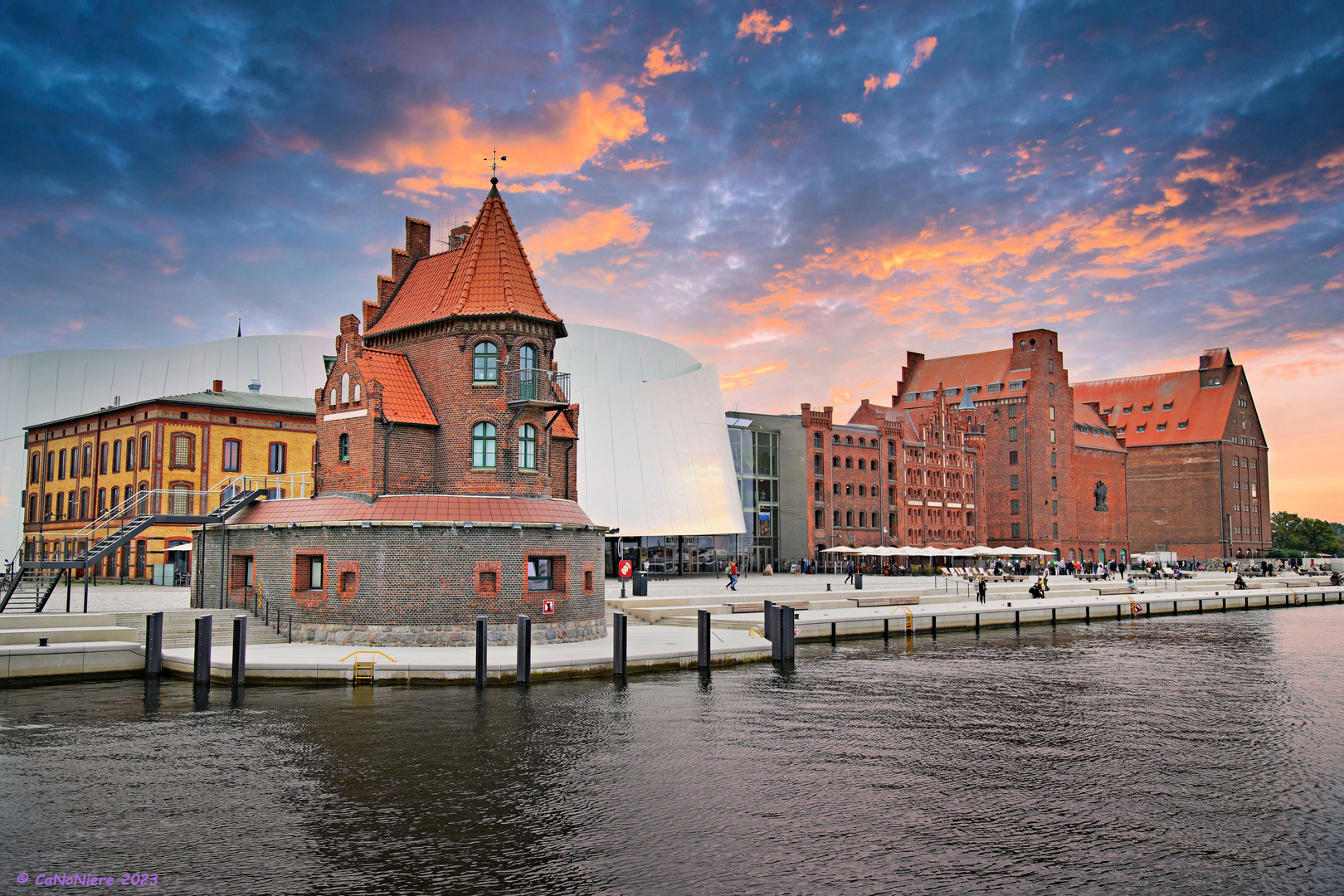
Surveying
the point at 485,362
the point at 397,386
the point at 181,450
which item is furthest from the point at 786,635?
the point at 181,450

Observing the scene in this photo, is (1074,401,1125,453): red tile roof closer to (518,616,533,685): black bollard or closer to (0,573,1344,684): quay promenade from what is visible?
(0,573,1344,684): quay promenade

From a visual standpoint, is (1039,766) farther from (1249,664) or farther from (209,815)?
(1249,664)

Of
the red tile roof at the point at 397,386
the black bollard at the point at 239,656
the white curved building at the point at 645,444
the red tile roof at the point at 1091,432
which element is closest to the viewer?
the black bollard at the point at 239,656

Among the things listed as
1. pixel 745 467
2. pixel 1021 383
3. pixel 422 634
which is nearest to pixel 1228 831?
pixel 422 634

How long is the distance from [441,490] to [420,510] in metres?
2.25

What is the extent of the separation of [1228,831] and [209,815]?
1347 cm

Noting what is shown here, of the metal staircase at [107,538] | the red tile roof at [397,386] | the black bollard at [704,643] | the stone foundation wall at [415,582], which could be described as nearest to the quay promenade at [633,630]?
the black bollard at [704,643]

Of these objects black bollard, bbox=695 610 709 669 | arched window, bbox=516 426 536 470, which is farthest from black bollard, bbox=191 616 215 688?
black bollard, bbox=695 610 709 669

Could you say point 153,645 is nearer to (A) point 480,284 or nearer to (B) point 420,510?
(B) point 420,510

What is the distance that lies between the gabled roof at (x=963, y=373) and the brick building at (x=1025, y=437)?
0.31 ft

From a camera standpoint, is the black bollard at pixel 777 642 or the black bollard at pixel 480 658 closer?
the black bollard at pixel 480 658

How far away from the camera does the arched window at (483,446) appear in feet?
98.6

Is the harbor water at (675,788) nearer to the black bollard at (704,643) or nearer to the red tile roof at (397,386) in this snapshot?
the black bollard at (704,643)

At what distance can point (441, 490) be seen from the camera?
29.9 meters
